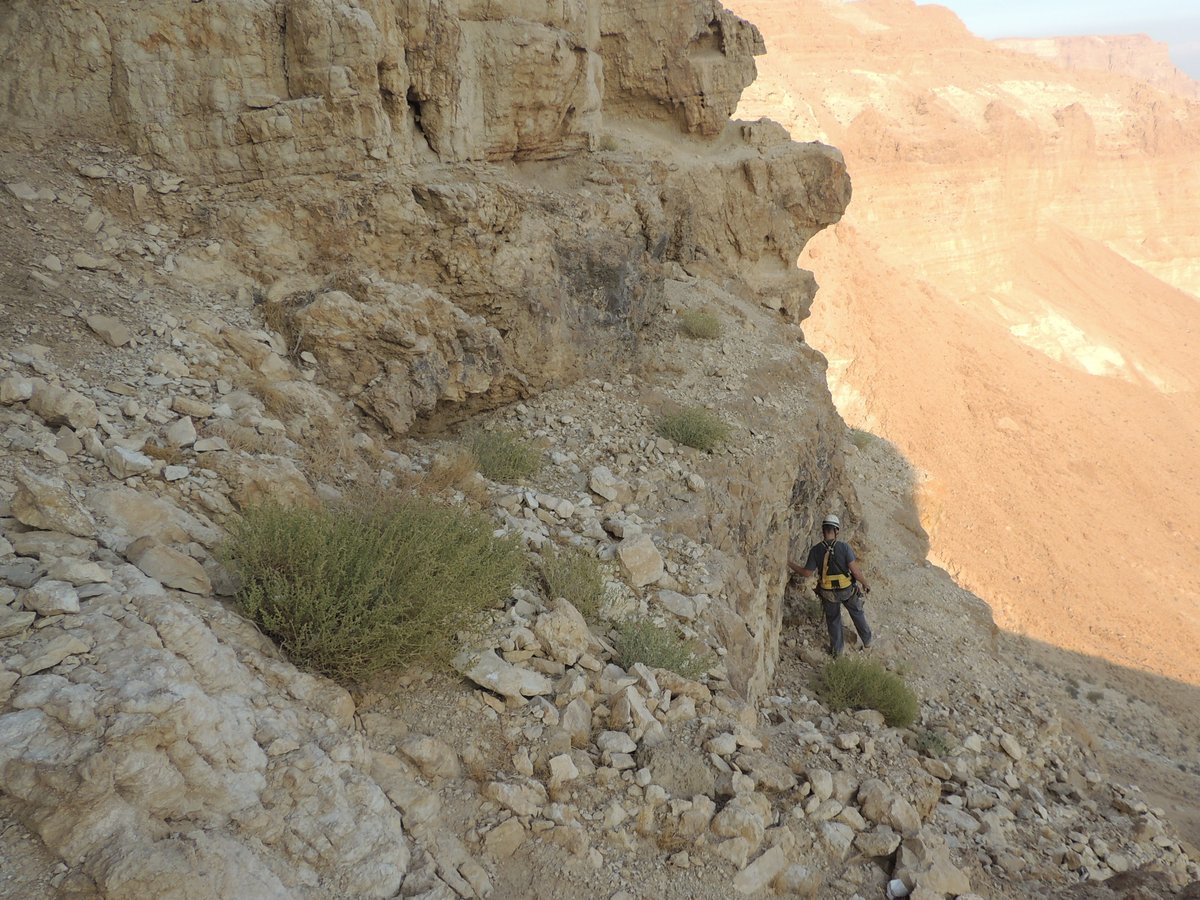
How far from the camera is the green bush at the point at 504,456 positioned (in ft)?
18.9

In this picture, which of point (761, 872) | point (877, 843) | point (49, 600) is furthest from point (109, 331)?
point (877, 843)

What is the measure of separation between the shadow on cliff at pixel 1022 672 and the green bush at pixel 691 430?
3.36 m

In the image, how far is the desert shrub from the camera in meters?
8.74

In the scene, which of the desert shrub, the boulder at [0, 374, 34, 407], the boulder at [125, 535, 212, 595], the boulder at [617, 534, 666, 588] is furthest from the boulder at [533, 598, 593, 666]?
the desert shrub

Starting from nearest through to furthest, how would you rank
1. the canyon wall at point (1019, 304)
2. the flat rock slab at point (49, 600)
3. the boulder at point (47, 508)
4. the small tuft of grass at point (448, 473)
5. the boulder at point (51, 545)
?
the flat rock slab at point (49, 600)
the boulder at point (51, 545)
the boulder at point (47, 508)
the small tuft of grass at point (448, 473)
the canyon wall at point (1019, 304)

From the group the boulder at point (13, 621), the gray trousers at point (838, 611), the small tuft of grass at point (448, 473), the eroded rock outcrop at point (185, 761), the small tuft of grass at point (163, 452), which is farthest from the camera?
the gray trousers at point (838, 611)

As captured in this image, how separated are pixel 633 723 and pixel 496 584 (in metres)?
0.96

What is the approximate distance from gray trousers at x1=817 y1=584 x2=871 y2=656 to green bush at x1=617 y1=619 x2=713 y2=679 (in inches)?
129

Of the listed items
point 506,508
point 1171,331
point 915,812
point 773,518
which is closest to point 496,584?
point 506,508

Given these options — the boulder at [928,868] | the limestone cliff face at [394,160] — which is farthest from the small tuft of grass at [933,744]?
the limestone cliff face at [394,160]

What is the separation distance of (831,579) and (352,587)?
5273mm

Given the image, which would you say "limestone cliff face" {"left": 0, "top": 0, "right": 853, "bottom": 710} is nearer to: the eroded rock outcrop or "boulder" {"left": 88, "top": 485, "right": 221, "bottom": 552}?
"boulder" {"left": 88, "top": 485, "right": 221, "bottom": 552}

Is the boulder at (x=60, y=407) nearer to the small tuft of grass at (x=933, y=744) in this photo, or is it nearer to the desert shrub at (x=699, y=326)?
the small tuft of grass at (x=933, y=744)

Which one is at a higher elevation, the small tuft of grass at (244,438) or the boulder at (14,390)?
the boulder at (14,390)
